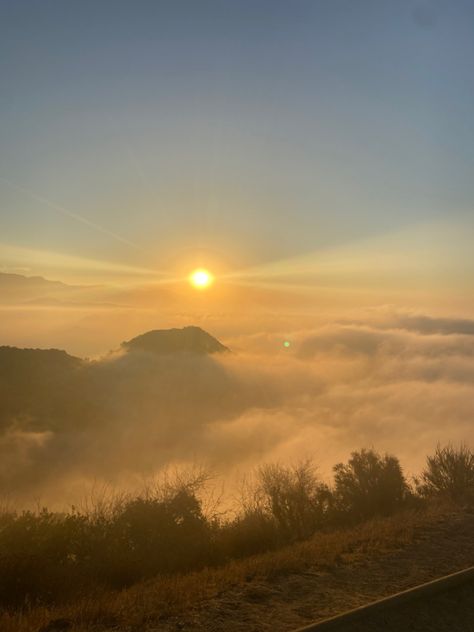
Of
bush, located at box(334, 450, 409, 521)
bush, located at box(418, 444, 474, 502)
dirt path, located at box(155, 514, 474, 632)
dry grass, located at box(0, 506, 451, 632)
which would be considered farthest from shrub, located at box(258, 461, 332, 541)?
dirt path, located at box(155, 514, 474, 632)

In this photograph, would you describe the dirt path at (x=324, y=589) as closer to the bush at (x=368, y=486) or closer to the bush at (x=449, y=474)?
the bush at (x=368, y=486)

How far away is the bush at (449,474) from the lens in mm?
21203

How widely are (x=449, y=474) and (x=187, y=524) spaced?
12.3 meters

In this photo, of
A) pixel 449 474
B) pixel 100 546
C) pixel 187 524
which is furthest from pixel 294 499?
pixel 100 546

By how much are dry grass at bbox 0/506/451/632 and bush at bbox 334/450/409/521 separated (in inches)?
227

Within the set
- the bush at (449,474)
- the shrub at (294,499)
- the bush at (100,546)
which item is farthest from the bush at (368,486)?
the bush at (100,546)

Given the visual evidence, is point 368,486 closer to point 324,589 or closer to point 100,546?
point 100,546

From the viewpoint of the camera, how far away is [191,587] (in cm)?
976

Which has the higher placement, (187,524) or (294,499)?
(187,524)

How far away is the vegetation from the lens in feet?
39.5

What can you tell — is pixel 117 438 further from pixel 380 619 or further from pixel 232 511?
pixel 380 619

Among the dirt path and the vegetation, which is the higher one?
the vegetation

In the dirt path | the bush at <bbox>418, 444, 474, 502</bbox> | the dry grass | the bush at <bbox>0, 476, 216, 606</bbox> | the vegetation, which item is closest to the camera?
the dirt path

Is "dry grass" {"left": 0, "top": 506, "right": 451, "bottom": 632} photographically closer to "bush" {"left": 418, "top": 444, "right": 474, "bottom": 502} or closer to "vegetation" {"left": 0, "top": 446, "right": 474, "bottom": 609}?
"vegetation" {"left": 0, "top": 446, "right": 474, "bottom": 609}
